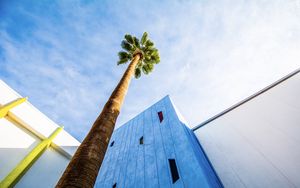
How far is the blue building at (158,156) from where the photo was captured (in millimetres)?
7680

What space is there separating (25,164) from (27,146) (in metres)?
0.98

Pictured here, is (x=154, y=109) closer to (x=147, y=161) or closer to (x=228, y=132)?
(x=147, y=161)

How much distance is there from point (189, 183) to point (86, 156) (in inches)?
221

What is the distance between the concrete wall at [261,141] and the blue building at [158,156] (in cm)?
112

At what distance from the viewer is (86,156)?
3.44m

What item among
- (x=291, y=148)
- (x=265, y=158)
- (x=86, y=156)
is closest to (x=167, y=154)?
(x=265, y=158)

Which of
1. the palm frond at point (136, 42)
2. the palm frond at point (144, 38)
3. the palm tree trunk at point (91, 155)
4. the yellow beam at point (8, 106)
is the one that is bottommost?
the palm tree trunk at point (91, 155)

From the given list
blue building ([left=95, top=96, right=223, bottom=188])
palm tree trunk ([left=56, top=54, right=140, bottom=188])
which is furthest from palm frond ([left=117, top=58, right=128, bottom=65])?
palm tree trunk ([left=56, top=54, right=140, bottom=188])

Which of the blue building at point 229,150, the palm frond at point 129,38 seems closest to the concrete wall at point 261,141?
the blue building at point 229,150

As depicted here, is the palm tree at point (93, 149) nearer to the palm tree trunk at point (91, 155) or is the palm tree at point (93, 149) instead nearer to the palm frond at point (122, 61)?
the palm tree trunk at point (91, 155)

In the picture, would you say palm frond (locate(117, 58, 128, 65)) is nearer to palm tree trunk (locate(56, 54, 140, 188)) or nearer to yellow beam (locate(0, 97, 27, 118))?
yellow beam (locate(0, 97, 27, 118))

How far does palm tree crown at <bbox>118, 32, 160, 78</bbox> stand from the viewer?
49.0ft

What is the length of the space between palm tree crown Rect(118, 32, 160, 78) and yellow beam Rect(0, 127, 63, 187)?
9.30 meters

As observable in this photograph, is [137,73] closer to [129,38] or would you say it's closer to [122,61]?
[122,61]
